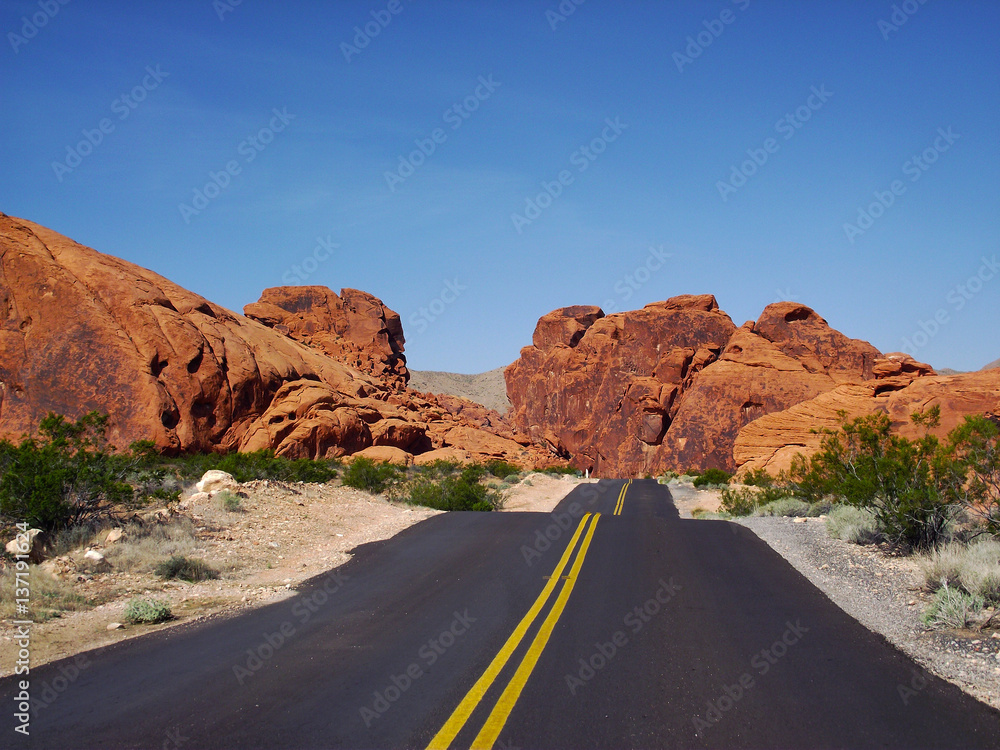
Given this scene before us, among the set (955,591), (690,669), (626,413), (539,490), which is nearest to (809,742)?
(690,669)

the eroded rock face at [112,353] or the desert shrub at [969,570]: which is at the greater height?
the eroded rock face at [112,353]

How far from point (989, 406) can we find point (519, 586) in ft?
68.7

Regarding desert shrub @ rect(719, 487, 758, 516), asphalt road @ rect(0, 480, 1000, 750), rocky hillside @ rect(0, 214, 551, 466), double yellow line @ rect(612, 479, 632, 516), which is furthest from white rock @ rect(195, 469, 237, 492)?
rocky hillside @ rect(0, 214, 551, 466)

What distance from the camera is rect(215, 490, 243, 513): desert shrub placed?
46.5 feet

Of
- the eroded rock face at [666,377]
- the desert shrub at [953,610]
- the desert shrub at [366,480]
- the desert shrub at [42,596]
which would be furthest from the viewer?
the eroded rock face at [666,377]

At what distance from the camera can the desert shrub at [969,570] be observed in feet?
23.8

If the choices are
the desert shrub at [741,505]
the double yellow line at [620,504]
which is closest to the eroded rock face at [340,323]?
the double yellow line at [620,504]

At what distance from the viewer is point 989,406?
22219mm

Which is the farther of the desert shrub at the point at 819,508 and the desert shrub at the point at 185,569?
the desert shrub at the point at 819,508

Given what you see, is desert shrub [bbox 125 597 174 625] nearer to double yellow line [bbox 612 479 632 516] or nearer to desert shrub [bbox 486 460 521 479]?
double yellow line [bbox 612 479 632 516]

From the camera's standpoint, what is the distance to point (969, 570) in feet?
25.1

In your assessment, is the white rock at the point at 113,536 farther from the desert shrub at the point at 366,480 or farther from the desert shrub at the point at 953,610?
the desert shrub at the point at 366,480

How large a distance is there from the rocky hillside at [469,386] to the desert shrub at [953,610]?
129766mm

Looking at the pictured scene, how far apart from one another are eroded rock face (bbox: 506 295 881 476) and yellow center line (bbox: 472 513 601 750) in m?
46.4
